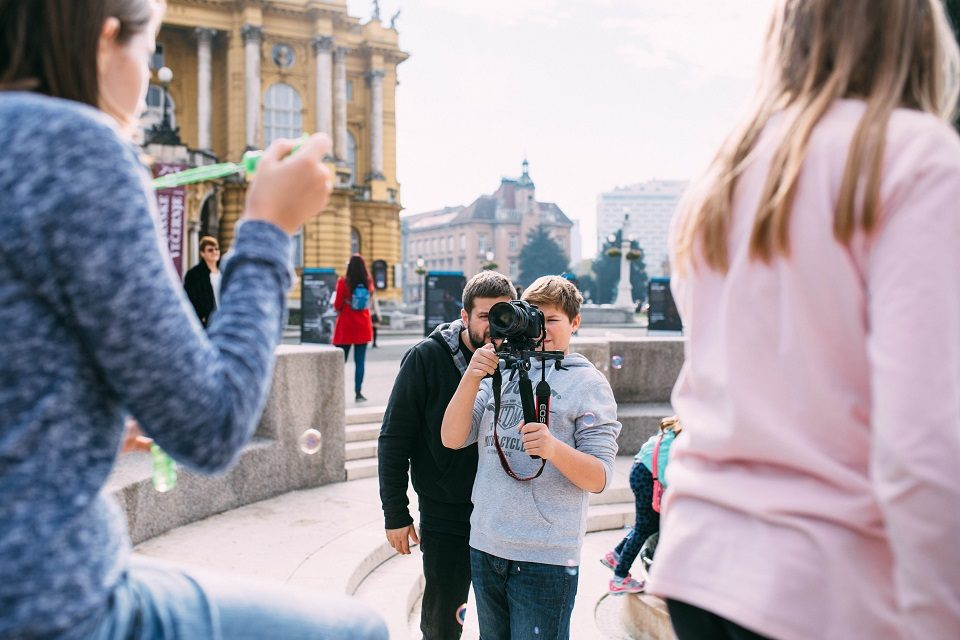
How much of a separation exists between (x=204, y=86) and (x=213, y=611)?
45775mm

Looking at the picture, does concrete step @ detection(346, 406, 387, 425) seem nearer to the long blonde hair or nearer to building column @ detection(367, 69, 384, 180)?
the long blonde hair

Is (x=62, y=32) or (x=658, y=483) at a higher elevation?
(x=62, y=32)

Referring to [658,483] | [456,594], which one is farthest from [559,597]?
[658,483]

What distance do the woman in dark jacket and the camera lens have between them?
6467mm

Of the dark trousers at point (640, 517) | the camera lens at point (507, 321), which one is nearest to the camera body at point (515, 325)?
the camera lens at point (507, 321)

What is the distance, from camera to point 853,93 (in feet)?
4.58

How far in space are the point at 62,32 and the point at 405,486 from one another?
9.62 ft

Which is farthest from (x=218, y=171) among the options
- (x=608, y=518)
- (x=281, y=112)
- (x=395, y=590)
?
(x=281, y=112)

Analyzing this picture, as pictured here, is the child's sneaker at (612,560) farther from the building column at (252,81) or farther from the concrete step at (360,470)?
the building column at (252,81)

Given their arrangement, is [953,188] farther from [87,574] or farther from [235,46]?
[235,46]

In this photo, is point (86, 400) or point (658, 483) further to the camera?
point (658, 483)

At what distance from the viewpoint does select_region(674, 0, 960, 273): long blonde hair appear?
4.14 ft

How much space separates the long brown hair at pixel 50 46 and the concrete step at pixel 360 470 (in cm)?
703

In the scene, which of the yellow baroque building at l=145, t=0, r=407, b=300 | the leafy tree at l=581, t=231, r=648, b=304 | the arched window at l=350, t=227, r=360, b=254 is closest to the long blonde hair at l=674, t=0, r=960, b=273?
the yellow baroque building at l=145, t=0, r=407, b=300
